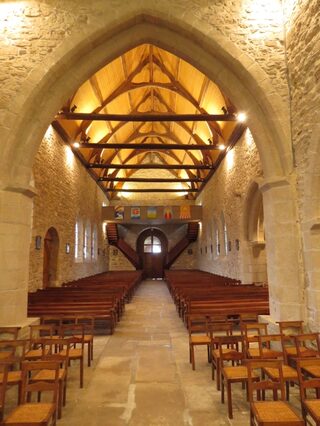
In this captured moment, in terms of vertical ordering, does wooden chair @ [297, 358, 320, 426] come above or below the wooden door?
below

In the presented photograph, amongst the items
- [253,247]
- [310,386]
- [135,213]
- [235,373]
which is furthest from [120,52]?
[135,213]

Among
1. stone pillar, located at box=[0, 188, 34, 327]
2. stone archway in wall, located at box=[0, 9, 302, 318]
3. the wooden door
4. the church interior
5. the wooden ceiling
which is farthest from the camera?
the wooden door

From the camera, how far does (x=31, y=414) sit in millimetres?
A: 2436

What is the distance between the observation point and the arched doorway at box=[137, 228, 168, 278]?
23.7 meters

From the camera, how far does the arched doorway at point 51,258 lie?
1084 centimetres

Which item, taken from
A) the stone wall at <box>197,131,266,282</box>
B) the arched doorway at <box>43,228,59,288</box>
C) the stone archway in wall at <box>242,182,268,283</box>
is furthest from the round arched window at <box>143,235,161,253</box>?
the stone archway in wall at <box>242,182,268,283</box>

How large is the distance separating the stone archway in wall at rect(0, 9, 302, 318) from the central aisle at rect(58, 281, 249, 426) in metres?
1.94

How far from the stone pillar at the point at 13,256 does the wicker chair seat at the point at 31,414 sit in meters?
2.55

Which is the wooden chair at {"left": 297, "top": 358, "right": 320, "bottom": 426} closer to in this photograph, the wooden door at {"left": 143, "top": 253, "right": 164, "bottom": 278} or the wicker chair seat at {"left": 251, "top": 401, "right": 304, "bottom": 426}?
the wicker chair seat at {"left": 251, "top": 401, "right": 304, "bottom": 426}

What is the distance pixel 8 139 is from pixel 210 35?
397 centimetres

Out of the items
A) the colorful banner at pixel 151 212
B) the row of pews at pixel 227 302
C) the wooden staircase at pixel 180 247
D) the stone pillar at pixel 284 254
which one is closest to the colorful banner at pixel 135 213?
the colorful banner at pixel 151 212

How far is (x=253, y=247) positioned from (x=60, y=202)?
7.28 metres

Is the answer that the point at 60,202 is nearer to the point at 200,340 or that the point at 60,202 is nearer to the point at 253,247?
the point at 253,247

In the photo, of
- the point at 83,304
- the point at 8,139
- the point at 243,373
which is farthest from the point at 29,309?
the point at 243,373
